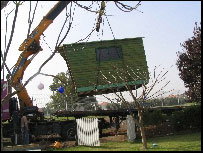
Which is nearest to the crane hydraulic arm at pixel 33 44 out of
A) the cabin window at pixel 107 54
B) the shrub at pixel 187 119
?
the cabin window at pixel 107 54

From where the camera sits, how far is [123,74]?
A: 51.6 ft

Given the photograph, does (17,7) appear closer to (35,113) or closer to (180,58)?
(35,113)

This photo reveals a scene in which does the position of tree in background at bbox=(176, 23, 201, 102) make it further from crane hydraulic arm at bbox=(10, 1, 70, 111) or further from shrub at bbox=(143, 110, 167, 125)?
crane hydraulic arm at bbox=(10, 1, 70, 111)

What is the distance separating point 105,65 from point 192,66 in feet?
19.7

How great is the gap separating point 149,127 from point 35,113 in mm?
6120

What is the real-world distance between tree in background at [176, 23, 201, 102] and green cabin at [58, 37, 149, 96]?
3464 millimetres

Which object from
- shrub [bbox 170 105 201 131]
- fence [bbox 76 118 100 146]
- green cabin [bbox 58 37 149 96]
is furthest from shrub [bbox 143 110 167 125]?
fence [bbox 76 118 100 146]

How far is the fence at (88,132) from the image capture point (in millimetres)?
12805

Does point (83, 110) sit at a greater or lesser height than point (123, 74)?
lesser

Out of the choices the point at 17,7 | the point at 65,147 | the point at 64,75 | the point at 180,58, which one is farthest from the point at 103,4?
the point at 64,75

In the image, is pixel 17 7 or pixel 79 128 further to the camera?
pixel 79 128

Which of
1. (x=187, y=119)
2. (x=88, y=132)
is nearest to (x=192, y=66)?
(x=187, y=119)

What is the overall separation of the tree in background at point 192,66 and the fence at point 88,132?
8054 millimetres

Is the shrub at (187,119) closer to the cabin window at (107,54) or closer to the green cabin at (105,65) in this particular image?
the green cabin at (105,65)
